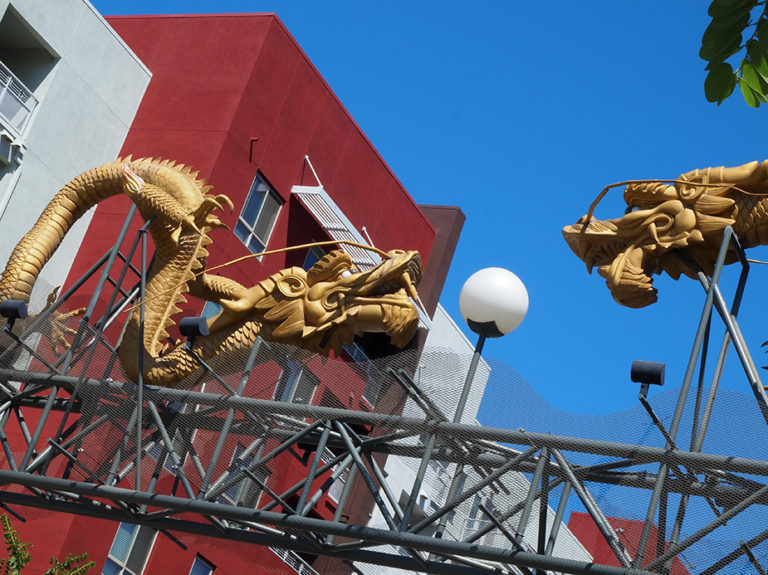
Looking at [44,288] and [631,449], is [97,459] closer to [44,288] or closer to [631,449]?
[44,288]

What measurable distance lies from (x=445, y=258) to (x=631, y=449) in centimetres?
2023

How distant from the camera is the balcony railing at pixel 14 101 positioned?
2034cm

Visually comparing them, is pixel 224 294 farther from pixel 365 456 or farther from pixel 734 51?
pixel 734 51

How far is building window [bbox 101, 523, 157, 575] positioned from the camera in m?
20.3

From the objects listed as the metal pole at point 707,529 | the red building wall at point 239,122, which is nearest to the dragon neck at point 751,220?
the metal pole at point 707,529

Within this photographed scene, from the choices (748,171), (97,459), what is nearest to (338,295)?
(97,459)

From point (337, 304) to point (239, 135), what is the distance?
1101 cm

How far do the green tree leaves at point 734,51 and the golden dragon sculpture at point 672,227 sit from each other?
5.56 metres

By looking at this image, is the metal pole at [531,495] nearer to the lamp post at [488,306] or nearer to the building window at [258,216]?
the lamp post at [488,306]

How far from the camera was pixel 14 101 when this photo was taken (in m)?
20.6

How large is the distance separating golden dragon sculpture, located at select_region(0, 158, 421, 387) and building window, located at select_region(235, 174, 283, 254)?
870cm

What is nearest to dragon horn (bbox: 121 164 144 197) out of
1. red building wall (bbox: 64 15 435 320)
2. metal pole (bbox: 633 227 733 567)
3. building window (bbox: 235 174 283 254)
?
metal pole (bbox: 633 227 733 567)

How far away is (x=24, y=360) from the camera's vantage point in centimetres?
1280

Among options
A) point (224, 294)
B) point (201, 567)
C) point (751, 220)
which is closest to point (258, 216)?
→ point (201, 567)
